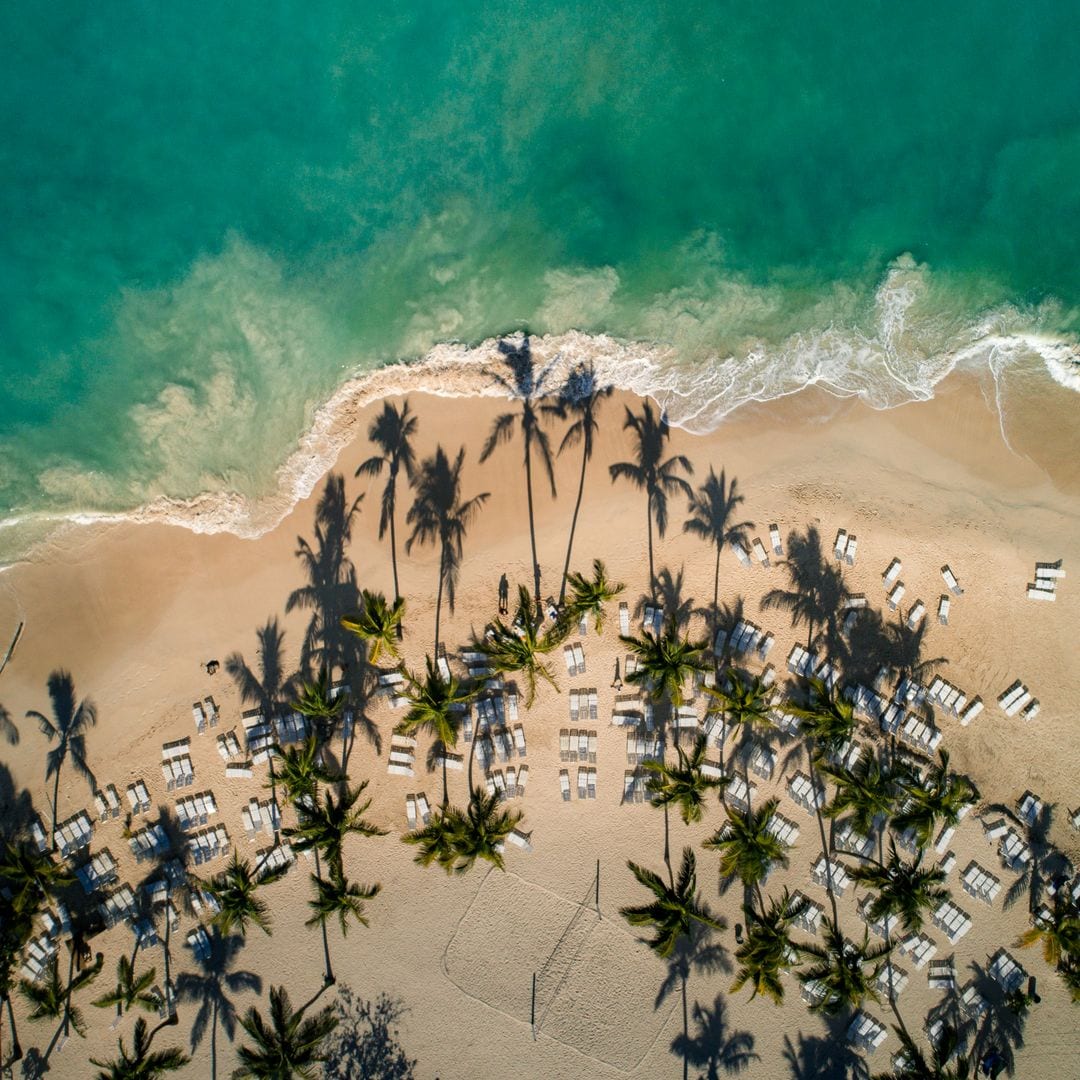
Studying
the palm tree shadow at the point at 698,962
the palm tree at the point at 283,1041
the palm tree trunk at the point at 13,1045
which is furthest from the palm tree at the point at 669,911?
the palm tree trunk at the point at 13,1045

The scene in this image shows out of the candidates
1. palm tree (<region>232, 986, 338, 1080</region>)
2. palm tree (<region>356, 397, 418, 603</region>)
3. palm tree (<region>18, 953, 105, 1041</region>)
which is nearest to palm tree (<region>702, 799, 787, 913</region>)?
palm tree (<region>356, 397, 418, 603</region>)

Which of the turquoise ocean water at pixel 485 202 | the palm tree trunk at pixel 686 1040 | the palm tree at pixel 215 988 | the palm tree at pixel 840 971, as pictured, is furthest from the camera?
the turquoise ocean water at pixel 485 202

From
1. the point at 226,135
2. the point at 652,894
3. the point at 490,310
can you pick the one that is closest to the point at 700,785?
the point at 652,894

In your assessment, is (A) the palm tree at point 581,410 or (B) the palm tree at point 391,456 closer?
(B) the palm tree at point 391,456

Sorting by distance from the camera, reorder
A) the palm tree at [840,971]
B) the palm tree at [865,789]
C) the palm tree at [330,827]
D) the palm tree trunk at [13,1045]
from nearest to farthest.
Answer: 1. the palm tree at [865,789]
2. the palm tree at [330,827]
3. the palm tree at [840,971]
4. the palm tree trunk at [13,1045]

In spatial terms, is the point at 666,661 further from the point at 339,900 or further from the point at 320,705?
the point at 339,900

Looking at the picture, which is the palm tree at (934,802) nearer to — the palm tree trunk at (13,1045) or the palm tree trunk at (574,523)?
the palm tree trunk at (574,523)

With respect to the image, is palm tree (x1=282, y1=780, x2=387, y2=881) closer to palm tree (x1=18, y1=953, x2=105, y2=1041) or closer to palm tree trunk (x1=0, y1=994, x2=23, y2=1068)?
palm tree (x1=18, y1=953, x2=105, y2=1041)

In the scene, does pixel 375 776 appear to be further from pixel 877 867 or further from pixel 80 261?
pixel 80 261
